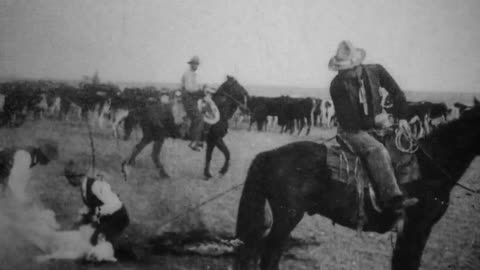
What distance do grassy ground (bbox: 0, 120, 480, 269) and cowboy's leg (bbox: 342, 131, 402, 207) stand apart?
327 millimetres

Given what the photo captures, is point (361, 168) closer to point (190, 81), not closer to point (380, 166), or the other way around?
point (380, 166)

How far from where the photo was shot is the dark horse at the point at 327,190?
12.3ft

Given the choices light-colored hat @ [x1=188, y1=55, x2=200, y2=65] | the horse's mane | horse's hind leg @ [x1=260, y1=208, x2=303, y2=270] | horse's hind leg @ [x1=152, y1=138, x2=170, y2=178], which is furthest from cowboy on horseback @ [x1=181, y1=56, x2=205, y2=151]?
the horse's mane

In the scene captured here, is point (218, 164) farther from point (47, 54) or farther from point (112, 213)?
point (47, 54)

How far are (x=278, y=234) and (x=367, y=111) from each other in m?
1.24

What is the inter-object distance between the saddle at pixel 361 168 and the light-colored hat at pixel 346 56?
1.94 ft

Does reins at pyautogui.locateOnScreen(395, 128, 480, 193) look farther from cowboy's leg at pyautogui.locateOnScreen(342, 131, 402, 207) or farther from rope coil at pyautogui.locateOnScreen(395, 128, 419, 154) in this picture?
cowboy's leg at pyautogui.locateOnScreen(342, 131, 402, 207)

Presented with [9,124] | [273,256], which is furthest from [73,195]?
[273,256]

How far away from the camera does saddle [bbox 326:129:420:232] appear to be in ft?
12.0

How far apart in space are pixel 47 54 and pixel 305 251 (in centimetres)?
284

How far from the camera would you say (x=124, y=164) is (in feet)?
13.2

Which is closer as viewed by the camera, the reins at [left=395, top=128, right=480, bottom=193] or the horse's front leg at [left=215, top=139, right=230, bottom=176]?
the reins at [left=395, top=128, right=480, bottom=193]

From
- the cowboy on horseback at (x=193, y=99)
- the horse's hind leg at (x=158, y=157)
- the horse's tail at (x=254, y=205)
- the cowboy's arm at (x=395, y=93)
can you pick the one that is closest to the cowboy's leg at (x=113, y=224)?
the horse's hind leg at (x=158, y=157)

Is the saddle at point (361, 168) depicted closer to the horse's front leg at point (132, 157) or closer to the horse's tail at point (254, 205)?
the horse's tail at point (254, 205)
